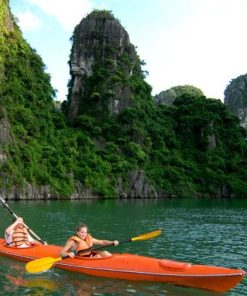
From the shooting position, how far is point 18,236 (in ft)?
46.3

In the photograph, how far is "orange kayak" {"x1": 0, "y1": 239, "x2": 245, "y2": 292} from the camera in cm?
1011

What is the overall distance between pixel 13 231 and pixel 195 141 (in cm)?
5949

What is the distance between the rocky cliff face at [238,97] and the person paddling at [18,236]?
96.0m

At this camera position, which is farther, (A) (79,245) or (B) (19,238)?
(B) (19,238)

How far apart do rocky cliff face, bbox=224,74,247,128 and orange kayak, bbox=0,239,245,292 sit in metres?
97.6

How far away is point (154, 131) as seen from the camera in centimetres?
6581

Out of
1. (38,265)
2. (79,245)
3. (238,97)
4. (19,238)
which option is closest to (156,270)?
(79,245)

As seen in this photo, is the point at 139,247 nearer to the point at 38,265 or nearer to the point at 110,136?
the point at 38,265

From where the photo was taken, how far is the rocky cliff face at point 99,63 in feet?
216

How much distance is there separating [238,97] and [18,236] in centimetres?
10202

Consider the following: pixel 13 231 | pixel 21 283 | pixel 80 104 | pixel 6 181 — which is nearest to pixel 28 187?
pixel 6 181

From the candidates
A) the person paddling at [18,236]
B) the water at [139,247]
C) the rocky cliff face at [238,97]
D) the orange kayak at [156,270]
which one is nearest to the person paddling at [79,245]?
the orange kayak at [156,270]

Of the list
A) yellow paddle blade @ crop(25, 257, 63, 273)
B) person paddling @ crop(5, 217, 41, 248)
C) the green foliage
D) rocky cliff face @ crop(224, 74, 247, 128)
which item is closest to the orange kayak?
yellow paddle blade @ crop(25, 257, 63, 273)

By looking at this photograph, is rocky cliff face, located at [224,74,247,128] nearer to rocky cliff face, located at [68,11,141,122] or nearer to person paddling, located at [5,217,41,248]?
rocky cliff face, located at [68,11,141,122]
